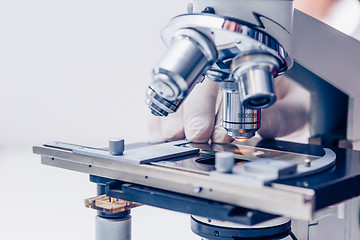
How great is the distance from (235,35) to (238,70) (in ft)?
0.19

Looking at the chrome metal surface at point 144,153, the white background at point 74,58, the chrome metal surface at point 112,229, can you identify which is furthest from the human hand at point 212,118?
the white background at point 74,58

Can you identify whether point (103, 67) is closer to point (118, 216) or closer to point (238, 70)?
point (118, 216)

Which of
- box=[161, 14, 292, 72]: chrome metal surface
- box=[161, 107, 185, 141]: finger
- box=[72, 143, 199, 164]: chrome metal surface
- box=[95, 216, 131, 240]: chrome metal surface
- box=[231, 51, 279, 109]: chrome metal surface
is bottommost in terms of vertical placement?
box=[95, 216, 131, 240]: chrome metal surface

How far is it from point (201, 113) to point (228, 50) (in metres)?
0.35

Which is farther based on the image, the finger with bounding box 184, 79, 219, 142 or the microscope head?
the finger with bounding box 184, 79, 219, 142

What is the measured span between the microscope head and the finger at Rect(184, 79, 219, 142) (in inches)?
10.1

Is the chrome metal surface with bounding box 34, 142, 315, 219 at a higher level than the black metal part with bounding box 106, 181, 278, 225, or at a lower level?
higher

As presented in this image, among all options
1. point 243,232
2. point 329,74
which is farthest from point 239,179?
point 329,74

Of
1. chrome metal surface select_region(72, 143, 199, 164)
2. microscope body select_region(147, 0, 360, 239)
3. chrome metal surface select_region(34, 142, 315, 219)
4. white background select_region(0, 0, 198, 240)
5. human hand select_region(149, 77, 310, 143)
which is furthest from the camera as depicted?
white background select_region(0, 0, 198, 240)

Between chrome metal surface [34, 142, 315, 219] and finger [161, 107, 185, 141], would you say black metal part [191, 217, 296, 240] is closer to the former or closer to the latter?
chrome metal surface [34, 142, 315, 219]

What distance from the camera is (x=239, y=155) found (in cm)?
85

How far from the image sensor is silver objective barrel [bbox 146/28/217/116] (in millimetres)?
658

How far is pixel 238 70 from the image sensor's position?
2.28ft

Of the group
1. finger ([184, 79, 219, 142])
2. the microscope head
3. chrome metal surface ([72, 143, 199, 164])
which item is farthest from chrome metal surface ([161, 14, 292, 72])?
finger ([184, 79, 219, 142])
